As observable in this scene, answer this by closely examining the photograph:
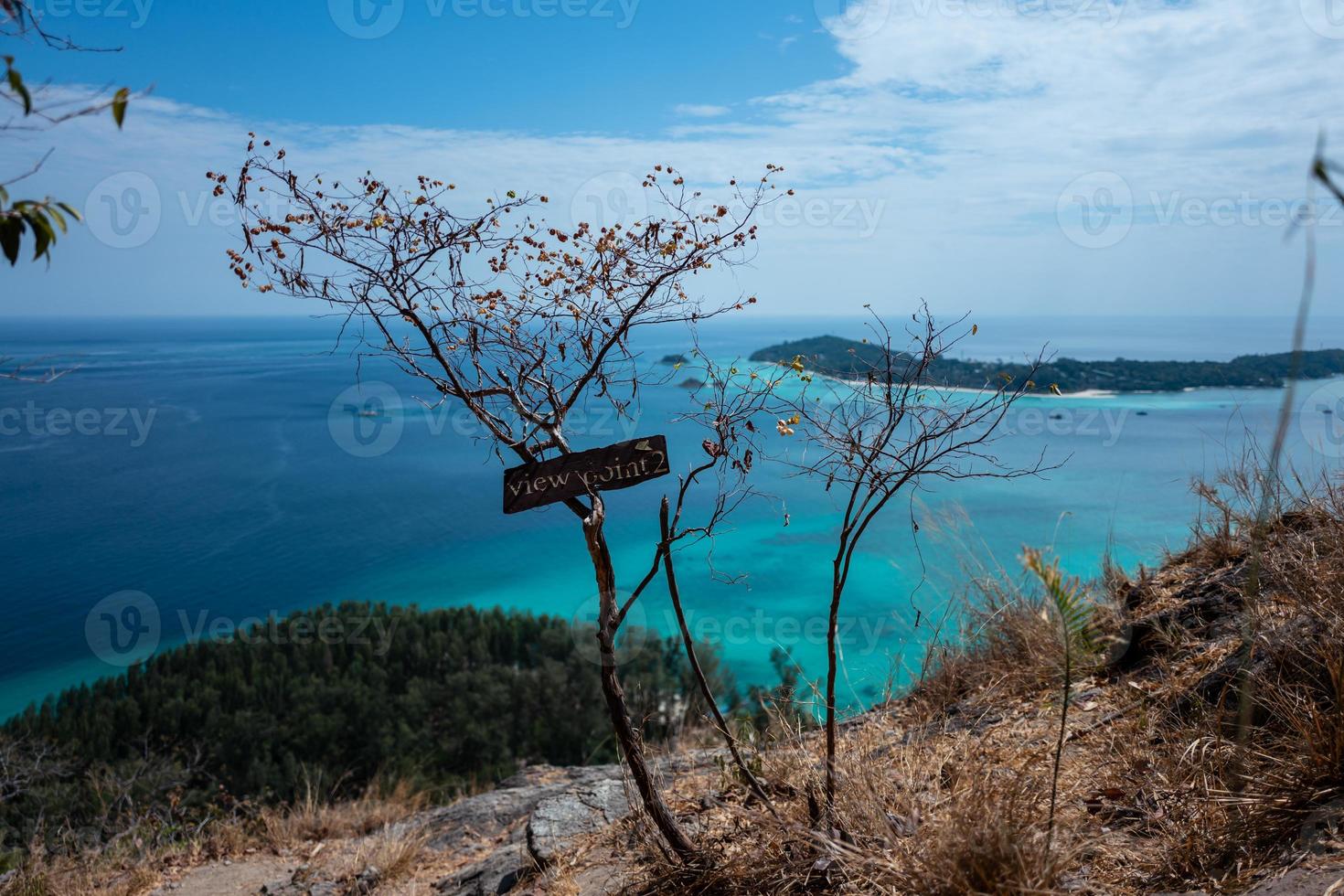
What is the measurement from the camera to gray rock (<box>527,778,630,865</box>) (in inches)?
134

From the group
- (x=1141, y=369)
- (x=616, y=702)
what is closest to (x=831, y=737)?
(x=616, y=702)

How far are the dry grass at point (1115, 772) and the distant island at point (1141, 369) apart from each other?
3.71 m

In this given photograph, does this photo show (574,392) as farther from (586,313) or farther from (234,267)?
(234,267)

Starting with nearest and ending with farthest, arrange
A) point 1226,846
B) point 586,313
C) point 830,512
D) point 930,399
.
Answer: point 1226,846 → point 586,313 → point 930,399 → point 830,512

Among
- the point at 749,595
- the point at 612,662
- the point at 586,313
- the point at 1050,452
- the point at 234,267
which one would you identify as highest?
the point at 234,267

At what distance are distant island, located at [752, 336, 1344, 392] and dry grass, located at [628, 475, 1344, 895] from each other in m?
3.71

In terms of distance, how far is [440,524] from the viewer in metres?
30.2

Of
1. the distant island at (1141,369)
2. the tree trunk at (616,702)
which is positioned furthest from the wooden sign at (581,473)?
the distant island at (1141,369)

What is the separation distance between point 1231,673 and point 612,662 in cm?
207

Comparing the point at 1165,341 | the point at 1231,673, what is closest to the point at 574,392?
the point at 1231,673

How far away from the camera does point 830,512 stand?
82.1 ft

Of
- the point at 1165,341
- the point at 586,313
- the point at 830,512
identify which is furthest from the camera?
the point at 830,512

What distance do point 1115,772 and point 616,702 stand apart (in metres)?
1.58

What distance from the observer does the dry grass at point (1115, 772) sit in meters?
1.98
